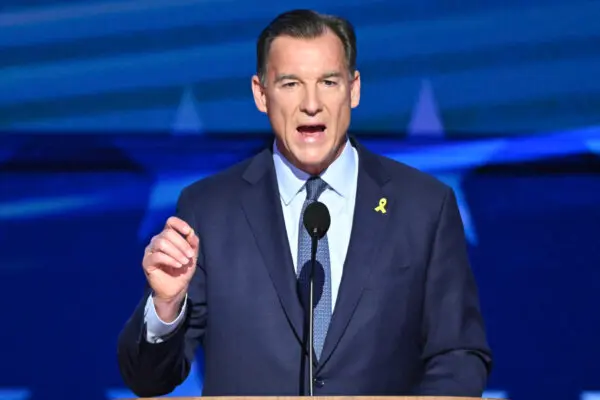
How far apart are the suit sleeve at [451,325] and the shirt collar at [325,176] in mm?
233

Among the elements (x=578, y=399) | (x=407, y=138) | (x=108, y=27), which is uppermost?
(x=108, y=27)

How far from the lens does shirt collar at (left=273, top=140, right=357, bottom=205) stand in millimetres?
2760

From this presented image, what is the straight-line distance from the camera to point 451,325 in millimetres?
2609

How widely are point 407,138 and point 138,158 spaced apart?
0.78 meters

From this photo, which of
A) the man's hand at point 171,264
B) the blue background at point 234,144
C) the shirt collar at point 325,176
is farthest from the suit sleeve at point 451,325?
the blue background at point 234,144

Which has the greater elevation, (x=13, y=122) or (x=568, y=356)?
(x=13, y=122)

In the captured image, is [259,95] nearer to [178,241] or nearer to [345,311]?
[345,311]

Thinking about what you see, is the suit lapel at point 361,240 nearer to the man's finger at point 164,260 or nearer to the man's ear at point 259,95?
the man's ear at point 259,95

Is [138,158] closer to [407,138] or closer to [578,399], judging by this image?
[407,138]

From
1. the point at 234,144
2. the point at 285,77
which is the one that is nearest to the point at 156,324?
the point at 285,77

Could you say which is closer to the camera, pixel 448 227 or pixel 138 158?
pixel 448 227

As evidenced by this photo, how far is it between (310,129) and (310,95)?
9cm

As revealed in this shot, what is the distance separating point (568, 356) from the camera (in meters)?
3.52

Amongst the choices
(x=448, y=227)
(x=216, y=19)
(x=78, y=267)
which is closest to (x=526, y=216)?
(x=448, y=227)
